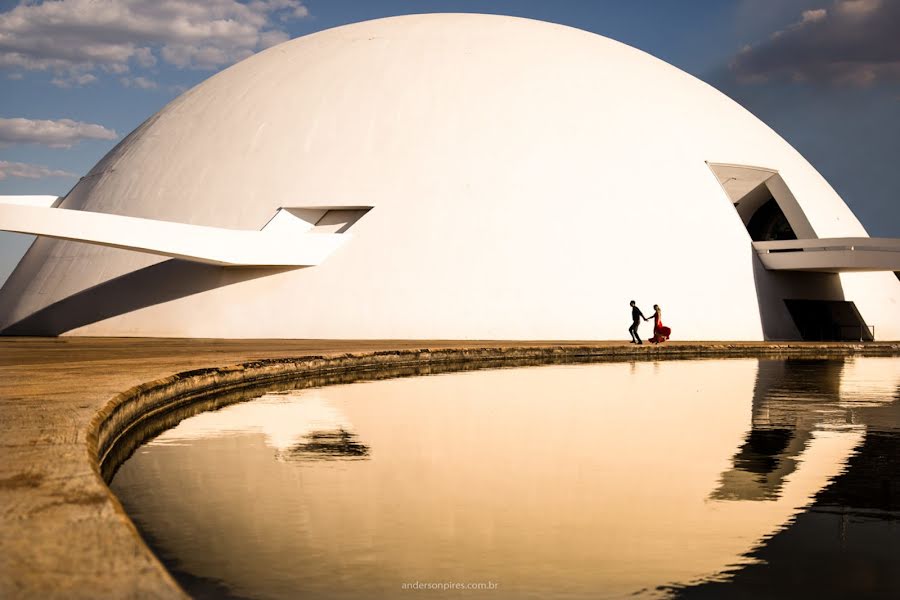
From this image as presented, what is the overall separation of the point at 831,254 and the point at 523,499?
21.6 m

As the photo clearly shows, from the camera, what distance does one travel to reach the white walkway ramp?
24.5 meters

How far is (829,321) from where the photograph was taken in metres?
28.0

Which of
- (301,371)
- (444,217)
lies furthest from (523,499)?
(444,217)

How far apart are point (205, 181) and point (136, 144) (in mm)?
4187

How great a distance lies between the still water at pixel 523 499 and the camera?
407cm

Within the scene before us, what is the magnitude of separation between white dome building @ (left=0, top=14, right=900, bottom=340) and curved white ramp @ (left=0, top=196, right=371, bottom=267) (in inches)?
2.0

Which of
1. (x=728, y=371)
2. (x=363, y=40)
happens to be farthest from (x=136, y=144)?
(x=728, y=371)

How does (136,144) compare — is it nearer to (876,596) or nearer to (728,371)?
(728,371)

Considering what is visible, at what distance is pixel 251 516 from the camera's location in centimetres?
511

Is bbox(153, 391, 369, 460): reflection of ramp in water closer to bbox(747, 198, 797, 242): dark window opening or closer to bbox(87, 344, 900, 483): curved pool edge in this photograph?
bbox(87, 344, 900, 483): curved pool edge

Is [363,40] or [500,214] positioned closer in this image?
[500,214]

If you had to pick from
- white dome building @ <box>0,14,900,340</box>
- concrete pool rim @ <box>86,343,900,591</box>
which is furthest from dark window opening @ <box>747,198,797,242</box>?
concrete pool rim @ <box>86,343,900,591</box>

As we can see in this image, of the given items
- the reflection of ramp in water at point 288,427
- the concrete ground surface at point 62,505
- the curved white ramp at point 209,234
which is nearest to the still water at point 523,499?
the reflection of ramp in water at point 288,427

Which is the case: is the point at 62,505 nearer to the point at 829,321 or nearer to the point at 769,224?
the point at 829,321
